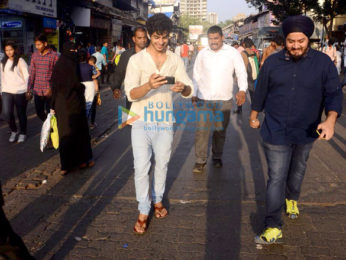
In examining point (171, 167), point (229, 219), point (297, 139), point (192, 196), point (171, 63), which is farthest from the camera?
point (171, 167)

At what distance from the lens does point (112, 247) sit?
3.31m

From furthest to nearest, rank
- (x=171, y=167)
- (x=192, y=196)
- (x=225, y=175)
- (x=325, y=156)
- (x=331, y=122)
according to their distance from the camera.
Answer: (x=325, y=156)
(x=171, y=167)
(x=225, y=175)
(x=192, y=196)
(x=331, y=122)

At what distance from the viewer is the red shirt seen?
653cm

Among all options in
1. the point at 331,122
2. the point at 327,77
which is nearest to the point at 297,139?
the point at 331,122

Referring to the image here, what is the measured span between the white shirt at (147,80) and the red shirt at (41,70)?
358cm

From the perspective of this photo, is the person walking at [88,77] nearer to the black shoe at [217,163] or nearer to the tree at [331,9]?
the black shoe at [217,163]

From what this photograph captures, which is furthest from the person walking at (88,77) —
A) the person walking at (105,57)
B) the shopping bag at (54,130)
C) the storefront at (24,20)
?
the person walking at (105,57)

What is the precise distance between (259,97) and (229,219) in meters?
1.33

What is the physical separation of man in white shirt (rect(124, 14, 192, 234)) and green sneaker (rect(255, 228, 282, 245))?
3.65 ft

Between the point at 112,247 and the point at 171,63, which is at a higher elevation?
the point at 171,63

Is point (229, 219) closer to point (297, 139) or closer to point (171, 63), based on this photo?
point (297, 139)

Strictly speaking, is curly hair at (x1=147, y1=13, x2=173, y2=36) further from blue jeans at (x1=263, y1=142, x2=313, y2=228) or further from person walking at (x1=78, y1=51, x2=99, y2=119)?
person walking at (x1=78, y1=51, x2=99, y2=119)

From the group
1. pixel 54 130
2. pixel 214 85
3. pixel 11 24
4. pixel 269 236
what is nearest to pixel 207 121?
pixel 214 85

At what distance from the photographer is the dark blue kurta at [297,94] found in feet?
10.2
